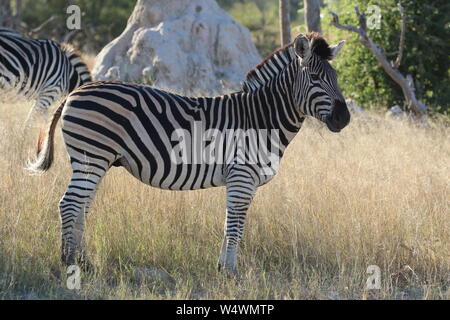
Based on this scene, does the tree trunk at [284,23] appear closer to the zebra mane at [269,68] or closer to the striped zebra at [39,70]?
the striped zebra at [39,70]

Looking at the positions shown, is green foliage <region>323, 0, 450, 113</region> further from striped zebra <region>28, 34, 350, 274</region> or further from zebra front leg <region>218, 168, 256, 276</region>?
zebra front leg <region>218, 168, 256, 276</region>

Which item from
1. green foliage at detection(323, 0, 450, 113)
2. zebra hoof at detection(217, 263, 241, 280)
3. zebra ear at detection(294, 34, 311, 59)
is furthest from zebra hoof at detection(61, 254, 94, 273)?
green foliage at detection(323, 0, 450, 113)

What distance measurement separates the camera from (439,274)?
5520mm

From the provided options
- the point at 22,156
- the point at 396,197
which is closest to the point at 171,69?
the point at 22,156

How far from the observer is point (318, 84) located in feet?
17.3

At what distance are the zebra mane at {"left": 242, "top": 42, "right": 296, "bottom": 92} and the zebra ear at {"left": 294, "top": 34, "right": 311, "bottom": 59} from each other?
7.6 inches

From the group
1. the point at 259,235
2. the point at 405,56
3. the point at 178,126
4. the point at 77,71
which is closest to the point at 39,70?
the point at 77,71

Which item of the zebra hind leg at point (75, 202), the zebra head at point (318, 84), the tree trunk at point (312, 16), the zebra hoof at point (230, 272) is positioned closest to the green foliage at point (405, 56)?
the tree trunk at point (312, 16)

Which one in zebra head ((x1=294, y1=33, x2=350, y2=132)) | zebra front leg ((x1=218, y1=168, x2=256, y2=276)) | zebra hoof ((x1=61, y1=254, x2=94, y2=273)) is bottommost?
zebra hoof ((x1=61, y1=254, x2=94, y2=273))

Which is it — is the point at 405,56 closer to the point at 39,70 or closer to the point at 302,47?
the point at 39,70

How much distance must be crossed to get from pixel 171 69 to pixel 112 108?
7.66 m

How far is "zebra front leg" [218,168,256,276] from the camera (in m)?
5.23
